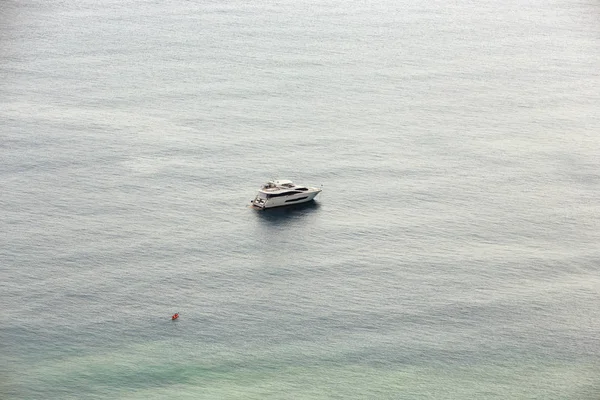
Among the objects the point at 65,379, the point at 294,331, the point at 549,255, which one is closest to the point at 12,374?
the point at 65,379

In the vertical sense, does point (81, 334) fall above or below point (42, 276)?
below

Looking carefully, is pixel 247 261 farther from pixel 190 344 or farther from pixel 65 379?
pixel 65 379

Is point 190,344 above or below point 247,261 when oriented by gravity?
below

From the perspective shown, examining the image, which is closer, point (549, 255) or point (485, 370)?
point (485, 370)

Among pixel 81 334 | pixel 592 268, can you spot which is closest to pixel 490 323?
pixel 592 268

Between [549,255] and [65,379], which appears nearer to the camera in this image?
[65,379]

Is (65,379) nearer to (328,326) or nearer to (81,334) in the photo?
(81,334)

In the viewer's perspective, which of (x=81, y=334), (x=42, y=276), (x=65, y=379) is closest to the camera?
(x=65, y=379)

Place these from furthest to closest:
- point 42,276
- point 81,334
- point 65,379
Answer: point 42,276, point 81,334, point 65,379

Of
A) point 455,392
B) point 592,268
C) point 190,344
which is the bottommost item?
point 455,392
